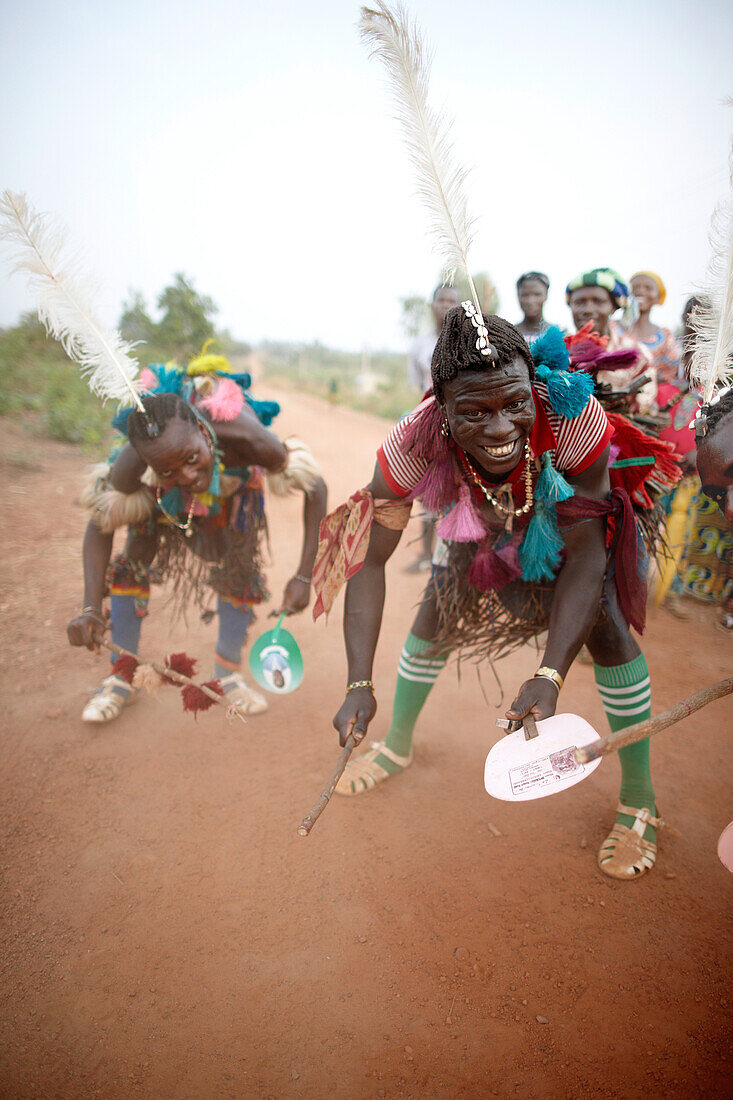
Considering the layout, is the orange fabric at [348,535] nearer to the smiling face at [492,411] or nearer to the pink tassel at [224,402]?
the smiling face at [492,411]

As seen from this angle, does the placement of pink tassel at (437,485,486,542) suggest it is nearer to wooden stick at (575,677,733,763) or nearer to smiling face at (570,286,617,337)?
wooden stick at (575,677,733,763)

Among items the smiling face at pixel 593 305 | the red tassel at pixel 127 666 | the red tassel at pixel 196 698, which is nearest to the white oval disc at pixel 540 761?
the red tassel at pixel 196 698

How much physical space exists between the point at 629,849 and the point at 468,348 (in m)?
1.65

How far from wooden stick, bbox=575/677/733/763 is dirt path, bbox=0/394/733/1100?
0.79 meters

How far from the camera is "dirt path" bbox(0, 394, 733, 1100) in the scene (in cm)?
139

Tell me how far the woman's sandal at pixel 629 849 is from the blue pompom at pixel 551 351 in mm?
1472

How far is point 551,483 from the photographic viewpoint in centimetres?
163

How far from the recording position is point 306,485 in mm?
2658

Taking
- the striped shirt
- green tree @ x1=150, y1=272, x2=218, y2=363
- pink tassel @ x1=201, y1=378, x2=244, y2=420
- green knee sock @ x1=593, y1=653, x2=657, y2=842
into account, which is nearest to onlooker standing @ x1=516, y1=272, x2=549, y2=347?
pink tassel @ x1=201, y1=378, x2=244, y2=420

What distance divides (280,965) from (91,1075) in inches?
18.9

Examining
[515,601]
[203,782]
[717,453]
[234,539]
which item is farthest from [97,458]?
[717,453]

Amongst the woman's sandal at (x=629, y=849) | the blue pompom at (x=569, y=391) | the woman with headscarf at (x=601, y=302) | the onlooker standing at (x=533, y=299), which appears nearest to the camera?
the blue pompom at (x=569, y=391)

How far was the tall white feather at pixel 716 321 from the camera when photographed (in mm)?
1455

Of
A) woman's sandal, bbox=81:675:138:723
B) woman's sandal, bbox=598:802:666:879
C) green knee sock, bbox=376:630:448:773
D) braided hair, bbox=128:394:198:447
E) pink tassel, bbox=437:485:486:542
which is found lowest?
woman's sandal, bbox=81:675:138:723
